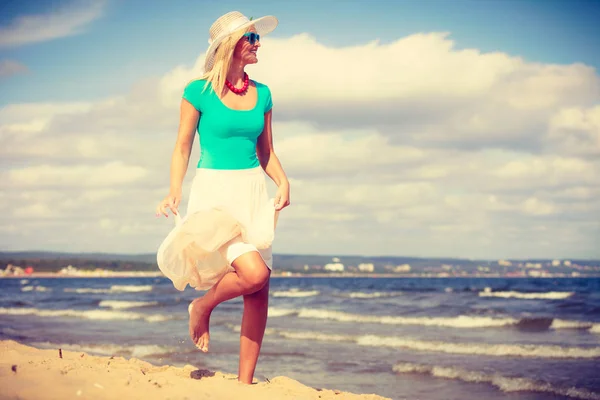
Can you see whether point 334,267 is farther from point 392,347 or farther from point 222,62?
point 222,62

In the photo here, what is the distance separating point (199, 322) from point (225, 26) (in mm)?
1836

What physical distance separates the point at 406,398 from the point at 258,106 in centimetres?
414

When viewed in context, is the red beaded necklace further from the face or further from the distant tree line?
the distant tree line

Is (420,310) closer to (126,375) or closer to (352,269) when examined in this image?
(126,375)

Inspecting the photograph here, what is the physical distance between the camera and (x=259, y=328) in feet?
14.1

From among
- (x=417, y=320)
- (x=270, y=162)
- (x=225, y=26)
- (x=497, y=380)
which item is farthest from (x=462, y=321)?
(x=225, y=26)

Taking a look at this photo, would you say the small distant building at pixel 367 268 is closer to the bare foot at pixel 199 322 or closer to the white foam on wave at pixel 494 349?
the white foam on wave at pixel 494 349

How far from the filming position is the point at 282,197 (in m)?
4.13

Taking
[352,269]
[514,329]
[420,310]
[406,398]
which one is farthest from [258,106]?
[352,269]

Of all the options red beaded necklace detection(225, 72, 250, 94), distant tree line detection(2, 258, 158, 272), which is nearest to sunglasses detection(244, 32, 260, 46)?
red beaded necklace detection(225, 72, 250, 94)

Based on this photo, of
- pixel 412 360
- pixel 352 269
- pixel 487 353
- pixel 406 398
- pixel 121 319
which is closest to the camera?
pixel 406 398

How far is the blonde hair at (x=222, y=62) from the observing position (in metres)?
3.89

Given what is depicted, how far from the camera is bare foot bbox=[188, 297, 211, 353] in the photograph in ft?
13.5

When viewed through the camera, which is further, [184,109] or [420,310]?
[420,310]
